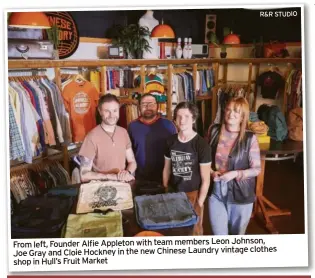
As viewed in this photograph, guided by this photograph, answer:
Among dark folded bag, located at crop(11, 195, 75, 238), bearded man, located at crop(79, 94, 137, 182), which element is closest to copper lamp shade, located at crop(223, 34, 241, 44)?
bearded man, located at crop(79, 94, 137, 182)

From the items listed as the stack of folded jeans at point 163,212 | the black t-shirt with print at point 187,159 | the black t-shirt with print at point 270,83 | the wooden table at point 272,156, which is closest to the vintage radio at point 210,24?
the black t-shirt with print at point 270,83

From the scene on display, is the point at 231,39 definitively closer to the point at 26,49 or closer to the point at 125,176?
the point at 125,176

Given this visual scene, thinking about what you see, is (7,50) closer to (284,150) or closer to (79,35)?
(79,35)

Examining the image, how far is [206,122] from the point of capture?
2.23m

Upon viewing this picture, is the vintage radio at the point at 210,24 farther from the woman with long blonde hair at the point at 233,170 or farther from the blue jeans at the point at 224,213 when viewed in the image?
the blue jeans at the point at 224,213

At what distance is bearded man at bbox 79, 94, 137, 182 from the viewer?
2254 millimetres

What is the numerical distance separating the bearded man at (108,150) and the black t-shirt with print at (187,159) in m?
0.22

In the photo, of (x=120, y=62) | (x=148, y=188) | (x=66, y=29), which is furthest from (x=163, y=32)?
(x=148, y=188)

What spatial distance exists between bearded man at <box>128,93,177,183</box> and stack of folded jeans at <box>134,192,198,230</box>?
19 centimetres

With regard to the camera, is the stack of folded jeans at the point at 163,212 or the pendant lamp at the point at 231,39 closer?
the stack of folded jeans at the point at 163,212

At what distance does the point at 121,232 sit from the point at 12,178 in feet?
2.27

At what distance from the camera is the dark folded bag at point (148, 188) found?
2162mm

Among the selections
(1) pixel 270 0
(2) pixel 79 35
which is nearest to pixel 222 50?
(1) pixel 270 0

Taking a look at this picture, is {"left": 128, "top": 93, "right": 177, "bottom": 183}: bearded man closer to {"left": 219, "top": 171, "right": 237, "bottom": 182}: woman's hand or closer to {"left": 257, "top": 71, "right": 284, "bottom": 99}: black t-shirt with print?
{"left": 219, "top": 171, "right": 237, "bottom": 182}: woman's hand
